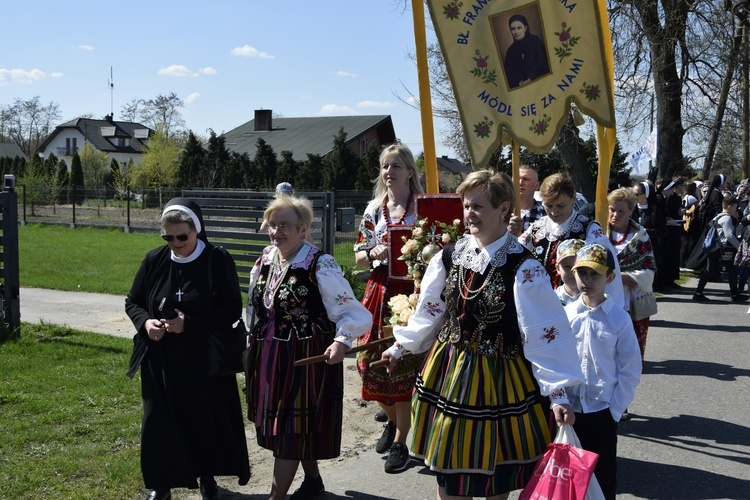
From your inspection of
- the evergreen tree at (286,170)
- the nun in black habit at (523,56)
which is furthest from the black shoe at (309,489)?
the evergreen tree at (286,170)

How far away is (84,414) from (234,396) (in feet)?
6.65

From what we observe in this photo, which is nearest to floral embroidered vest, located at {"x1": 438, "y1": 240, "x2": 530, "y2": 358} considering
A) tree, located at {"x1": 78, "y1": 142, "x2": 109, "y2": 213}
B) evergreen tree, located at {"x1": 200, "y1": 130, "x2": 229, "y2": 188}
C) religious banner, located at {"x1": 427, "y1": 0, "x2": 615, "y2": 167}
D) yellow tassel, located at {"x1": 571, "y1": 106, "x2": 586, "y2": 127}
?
religious banner, located at {"x1": 427, "y1": 0, "x2": 615, "y2": 167}

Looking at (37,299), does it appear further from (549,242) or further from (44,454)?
(549,242)

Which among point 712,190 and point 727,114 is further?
point 727,114

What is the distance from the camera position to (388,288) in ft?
17.5

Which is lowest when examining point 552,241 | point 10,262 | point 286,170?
point 10,262

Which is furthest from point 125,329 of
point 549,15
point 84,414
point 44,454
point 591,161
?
point 591,161

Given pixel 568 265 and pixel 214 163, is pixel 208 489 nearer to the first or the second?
pixel 568 265

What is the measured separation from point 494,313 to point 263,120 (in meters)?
62.1

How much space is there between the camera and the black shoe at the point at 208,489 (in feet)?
A: 14.6

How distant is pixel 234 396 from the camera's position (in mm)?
4500

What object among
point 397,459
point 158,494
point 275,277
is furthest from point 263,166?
point 158,494

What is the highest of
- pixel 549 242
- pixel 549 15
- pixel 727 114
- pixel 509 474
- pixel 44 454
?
pixel 727 114

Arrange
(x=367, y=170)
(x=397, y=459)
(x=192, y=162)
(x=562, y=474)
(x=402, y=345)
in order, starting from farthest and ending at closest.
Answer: (x=192, y=162) → (x=367, y=170) → (x=397, y=459) → (x=402, y=345) → (x=562, y=474)
